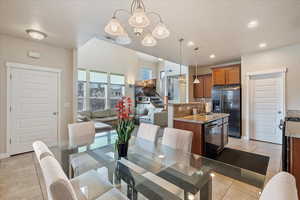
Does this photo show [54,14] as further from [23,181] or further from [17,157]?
[17,157]

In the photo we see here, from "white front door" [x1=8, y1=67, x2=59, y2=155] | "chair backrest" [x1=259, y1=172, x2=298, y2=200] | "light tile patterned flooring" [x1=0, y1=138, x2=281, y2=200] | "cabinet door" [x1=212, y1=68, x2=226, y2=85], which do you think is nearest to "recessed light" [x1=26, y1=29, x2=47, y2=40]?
"white front door" [x1=8, y1=67, x2=59, y2=155]

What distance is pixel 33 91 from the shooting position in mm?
3500

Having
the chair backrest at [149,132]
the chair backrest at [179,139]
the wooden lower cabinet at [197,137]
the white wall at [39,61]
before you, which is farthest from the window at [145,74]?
the chair backrest at [179,139]

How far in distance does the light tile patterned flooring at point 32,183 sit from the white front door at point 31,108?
452 millimetres

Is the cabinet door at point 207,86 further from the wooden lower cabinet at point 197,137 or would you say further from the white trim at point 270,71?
the wooden lower cabinet at point 197,137

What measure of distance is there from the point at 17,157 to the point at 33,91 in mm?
1531

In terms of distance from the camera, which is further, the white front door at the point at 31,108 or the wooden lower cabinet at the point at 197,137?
the white front door at the point at 31,108

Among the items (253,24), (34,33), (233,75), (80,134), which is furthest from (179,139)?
(233,75)

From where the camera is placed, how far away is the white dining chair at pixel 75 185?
2.28ft

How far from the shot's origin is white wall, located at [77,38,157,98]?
6996mm

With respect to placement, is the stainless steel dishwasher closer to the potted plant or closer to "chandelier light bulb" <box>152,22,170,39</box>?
the potted plant

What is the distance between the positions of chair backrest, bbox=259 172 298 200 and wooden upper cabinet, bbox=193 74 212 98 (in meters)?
5.93

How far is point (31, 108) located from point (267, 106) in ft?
21.6

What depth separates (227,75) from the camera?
201 inches
